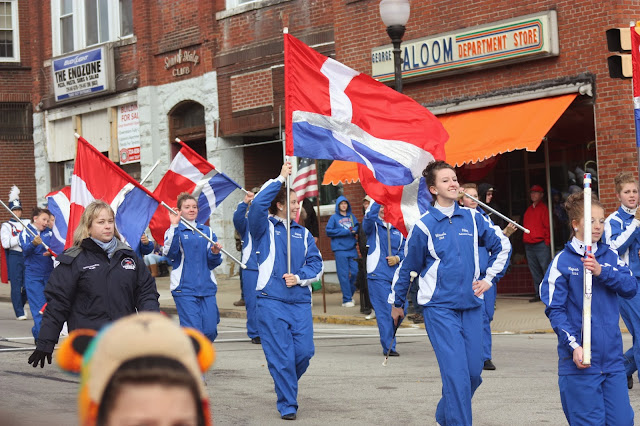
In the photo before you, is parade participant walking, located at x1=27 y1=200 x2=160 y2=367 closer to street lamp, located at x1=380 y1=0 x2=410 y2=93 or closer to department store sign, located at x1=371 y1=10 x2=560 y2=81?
street lamp, located at x1=380 y1=0 x2=410 y2=93

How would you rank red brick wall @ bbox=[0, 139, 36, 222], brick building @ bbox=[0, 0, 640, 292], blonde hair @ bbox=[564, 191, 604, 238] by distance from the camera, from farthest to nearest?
red brick wall @ bbox=[0, 139, 36, 222], brick building @ bbox=[0, 0, 640, 292], blonde hair @ bbox=[564, 191, 604, 238]

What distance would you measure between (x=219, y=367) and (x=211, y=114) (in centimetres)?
1346

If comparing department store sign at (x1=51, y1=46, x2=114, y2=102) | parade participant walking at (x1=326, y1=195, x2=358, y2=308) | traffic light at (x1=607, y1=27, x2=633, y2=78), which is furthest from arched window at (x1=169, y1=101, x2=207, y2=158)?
traffic light at (x1=607, y1=27, x2=633, y2=78)

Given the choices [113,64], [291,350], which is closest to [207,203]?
[291,350]

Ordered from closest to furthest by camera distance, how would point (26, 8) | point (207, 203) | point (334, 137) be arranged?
1. point (334, 137)
2. point (207, 203)
3. point (26, 8)

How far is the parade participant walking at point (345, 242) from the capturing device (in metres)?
18.3

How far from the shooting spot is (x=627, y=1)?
16.1 meters

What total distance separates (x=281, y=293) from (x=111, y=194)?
2.27 metres

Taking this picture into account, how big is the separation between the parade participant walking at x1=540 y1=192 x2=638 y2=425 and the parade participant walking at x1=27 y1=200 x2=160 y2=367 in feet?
8.86

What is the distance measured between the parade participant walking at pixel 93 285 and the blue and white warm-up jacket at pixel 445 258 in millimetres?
1799

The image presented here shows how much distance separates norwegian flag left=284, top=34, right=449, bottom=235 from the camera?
9.74 metres

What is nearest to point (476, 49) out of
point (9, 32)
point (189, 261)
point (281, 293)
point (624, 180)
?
point (189, 261)

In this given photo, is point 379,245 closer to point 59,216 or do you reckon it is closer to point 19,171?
point 59,216

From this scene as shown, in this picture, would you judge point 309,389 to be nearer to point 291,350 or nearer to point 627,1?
point 291,350
